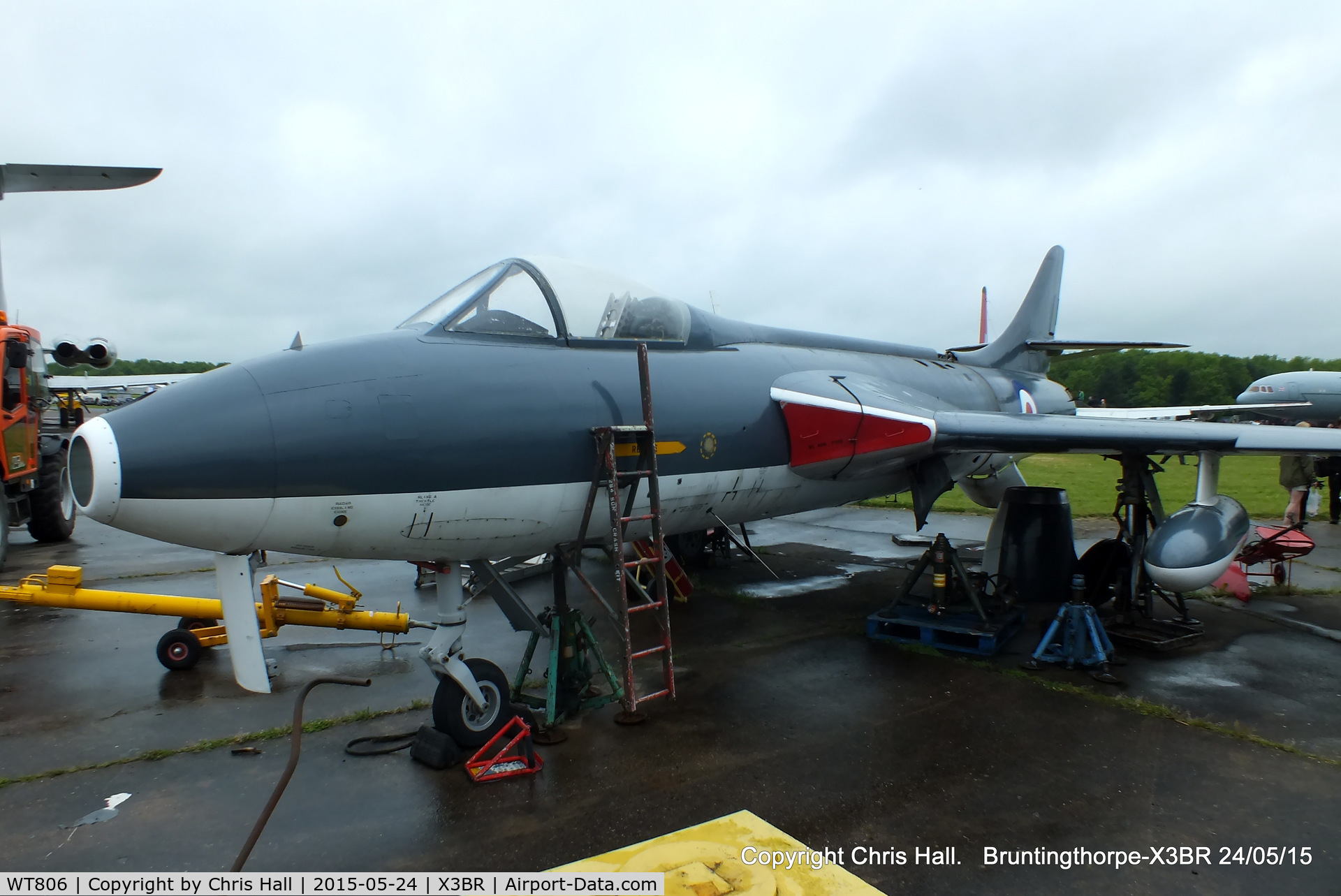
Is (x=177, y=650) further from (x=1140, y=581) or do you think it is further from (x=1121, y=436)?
(x=1140, y=581)

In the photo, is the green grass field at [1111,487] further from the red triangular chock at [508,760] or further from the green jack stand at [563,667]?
the red triangular chock at [508,760]

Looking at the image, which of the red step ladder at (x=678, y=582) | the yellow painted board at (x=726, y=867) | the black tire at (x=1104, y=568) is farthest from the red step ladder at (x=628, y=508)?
the black tire at (x=1104, y=568)

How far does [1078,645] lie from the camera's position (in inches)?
247

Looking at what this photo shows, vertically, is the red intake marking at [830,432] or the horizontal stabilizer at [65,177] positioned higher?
the horizontal stabilizer at [65,177]

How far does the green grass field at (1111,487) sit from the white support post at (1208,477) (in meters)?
6.18

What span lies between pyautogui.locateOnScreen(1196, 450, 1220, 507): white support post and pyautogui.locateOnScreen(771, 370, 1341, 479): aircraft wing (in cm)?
21

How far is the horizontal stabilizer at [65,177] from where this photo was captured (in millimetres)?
13023

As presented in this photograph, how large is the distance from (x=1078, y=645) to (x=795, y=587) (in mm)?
3690

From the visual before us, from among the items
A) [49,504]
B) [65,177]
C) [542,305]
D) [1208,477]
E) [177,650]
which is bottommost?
[177,650]

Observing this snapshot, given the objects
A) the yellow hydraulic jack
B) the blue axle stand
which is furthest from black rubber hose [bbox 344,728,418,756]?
the blue axle stand

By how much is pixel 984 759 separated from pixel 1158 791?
92cm

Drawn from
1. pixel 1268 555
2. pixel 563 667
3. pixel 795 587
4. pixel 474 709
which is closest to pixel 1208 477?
pixel 1268 555

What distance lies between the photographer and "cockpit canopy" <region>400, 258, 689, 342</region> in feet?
15.1

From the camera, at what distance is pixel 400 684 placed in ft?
19.8
